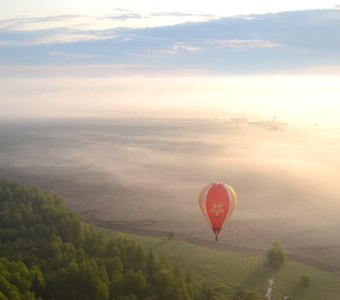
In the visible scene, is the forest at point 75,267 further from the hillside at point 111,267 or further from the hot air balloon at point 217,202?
the hot air balloon at point 217,202

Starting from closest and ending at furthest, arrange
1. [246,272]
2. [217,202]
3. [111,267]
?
[111,267]
[217,202]
[246,272]

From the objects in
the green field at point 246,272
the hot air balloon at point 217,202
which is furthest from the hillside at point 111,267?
the hot air balloon at point 217,202

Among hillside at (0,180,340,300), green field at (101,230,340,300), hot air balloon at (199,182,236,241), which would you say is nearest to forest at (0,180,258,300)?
hillside at (0,180,340,300)

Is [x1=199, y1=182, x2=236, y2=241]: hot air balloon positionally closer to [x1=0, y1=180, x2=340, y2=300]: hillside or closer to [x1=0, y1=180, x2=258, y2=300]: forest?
[x1=0, y1=180, x2=258, y2=300]: forest

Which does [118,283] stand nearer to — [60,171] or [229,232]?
[229,232]

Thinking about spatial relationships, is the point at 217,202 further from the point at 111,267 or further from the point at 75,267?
the point at 75,267

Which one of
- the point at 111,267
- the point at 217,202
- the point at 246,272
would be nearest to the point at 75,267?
the point at 111,267
